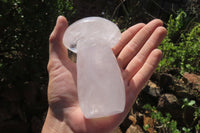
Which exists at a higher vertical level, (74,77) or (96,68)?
(96,68)

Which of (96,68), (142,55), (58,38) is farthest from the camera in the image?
(142,55)

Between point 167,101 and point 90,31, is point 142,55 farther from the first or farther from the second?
point 167,101

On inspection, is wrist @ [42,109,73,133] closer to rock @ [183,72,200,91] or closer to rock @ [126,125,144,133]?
rock @ [126,125,144,133]

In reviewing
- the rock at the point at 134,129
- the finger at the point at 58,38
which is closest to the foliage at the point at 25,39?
the finger at the point at 58,38

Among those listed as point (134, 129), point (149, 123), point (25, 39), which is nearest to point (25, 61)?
point (25, 39)

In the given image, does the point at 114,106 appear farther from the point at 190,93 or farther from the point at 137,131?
the point at 190,93
